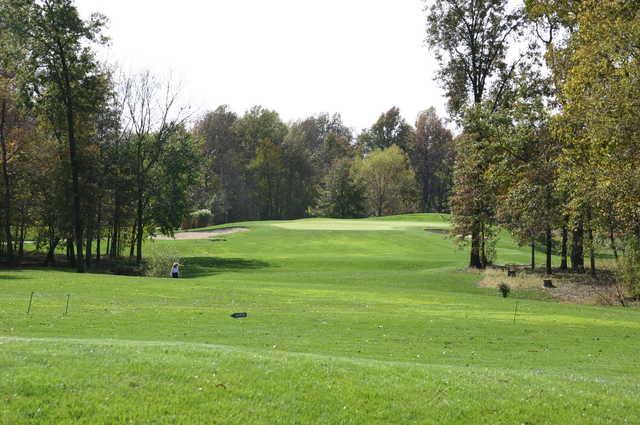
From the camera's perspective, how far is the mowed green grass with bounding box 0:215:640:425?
909 cm

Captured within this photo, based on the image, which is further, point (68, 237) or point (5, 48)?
point (68, 237)

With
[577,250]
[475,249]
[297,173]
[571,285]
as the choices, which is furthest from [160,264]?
[297,173]

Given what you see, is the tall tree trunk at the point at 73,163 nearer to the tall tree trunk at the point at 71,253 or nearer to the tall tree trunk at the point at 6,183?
the tall tree trunk at the point at 71,253

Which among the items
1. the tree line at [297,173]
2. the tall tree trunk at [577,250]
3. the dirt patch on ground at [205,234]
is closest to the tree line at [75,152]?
the dirt patch on ground at [205,234]

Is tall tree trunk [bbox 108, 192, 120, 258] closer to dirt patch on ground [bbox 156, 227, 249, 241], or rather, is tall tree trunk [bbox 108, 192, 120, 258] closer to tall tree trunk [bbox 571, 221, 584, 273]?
dirt patch on ground [bbox 156, 227, 249, 241]

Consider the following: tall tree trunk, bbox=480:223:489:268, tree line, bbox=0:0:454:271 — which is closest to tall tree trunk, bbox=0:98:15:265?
tree line, bbox=0:0:454:271

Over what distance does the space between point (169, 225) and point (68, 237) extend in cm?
1108

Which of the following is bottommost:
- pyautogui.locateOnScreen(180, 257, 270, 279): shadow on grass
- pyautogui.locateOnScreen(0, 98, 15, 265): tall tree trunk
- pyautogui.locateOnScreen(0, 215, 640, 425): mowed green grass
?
pyautogui.locateOnScreen(180, 257, 270, 279): shadow on grass

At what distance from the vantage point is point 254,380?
1004 cm

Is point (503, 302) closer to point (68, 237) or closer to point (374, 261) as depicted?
point (374, 261)

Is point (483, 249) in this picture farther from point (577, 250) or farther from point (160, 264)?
point (160, 264)

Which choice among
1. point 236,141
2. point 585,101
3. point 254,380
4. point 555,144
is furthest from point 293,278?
point 236,141

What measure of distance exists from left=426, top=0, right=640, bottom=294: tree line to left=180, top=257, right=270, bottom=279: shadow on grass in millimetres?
18174

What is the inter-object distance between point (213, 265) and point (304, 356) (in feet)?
137
